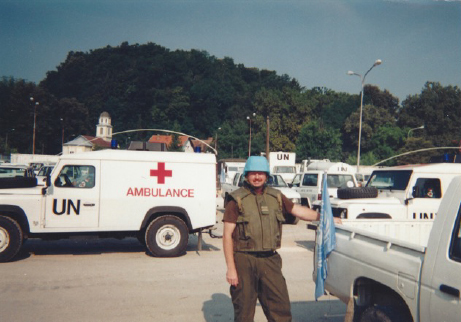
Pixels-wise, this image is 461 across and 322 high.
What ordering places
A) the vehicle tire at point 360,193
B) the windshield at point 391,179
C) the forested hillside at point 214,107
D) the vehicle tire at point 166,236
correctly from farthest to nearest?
the forested hillside at point 214,107 → the windshield at point 391,179 → the vehicle tire at point 360,193 → the vehicle tire at point 166,236

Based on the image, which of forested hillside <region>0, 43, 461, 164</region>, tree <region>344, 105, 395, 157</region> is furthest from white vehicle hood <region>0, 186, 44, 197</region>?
tree <region>344, 105, 395, 157</region>

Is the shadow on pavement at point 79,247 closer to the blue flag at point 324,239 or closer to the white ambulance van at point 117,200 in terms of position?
the white ambulance van at point 117,200

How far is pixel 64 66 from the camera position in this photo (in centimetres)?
12288

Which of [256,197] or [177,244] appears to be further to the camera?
[177,244]

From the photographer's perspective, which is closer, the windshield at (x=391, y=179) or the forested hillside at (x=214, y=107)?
the windshield at (x=391, y=179)

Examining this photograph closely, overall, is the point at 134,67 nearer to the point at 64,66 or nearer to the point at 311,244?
the point at 64,66

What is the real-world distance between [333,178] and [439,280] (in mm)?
13634

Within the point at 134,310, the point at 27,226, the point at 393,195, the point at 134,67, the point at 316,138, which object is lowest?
the point at 134,310

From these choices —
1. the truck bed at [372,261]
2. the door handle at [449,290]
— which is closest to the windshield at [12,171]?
the truck bed at [372,261]

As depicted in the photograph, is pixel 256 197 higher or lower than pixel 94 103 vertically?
lower

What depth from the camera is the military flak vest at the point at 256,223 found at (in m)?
3.72

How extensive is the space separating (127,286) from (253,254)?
3.90 meters

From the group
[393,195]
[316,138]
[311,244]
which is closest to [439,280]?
[393,195]

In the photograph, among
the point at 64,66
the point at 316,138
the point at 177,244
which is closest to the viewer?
the point at 177,244
